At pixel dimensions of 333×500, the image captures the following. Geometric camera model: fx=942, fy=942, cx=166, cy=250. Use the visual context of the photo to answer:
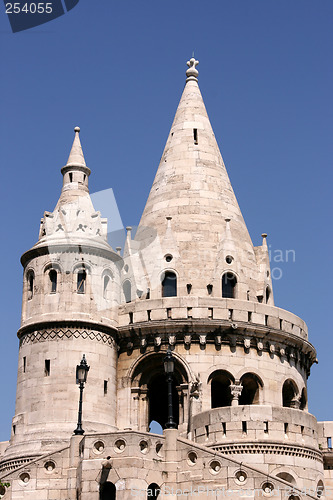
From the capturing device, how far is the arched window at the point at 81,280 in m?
32.6

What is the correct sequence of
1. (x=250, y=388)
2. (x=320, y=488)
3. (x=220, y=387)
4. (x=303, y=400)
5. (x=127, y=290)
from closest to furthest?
(x=320, y=488) → (x=250, y=388) → (x=220, y=387) → (x=303, y=400) → (x=127, y=290)

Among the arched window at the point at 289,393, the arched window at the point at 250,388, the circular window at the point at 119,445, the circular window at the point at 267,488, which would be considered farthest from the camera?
the arched window at the point at 289,393

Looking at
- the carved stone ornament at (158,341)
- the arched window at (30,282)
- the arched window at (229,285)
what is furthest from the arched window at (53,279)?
the arched window at (229,285)

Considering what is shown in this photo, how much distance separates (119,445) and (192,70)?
70.9 feet

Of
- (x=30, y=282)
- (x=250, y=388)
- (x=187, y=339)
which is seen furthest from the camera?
(x=250, y=388)

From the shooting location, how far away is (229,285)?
119 ft

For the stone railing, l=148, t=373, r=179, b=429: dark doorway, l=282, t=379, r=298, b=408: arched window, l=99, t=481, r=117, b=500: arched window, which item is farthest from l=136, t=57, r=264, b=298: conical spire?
l=99, t=481, r=117, b=500: arched window

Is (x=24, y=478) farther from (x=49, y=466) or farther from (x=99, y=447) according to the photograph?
(x=99, y=447)

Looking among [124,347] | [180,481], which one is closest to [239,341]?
[124,347]

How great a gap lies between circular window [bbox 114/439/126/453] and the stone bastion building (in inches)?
1.5

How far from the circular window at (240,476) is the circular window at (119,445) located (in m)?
3.21

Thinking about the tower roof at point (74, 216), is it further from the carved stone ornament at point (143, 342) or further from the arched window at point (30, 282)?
the carved stone ornament at point (143, 342)

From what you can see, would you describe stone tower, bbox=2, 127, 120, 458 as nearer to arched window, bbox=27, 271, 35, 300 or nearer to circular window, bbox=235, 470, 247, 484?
arched window, bbox=27, 271, 35, 300

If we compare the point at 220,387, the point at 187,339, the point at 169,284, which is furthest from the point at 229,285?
the point at 220,387
